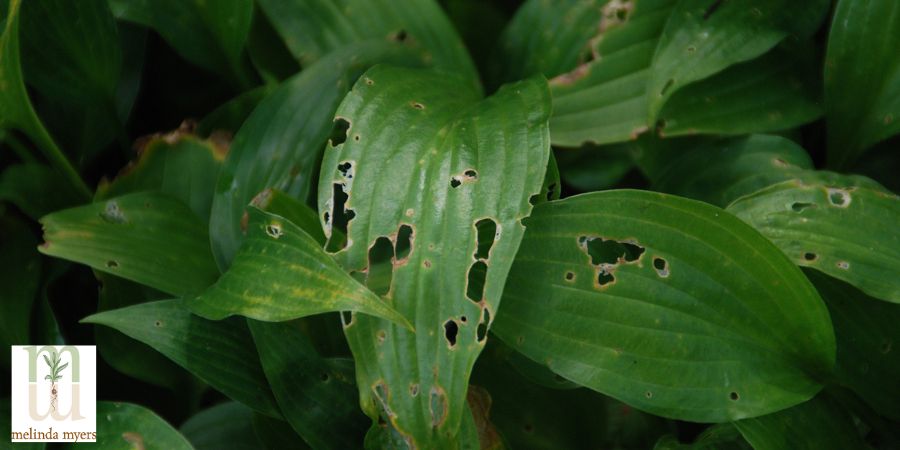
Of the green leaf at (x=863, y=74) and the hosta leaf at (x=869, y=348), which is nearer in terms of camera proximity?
the hosta leaf at (x=869, y=348)

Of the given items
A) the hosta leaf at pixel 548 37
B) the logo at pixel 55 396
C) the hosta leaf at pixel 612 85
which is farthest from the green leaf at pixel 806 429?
the logo at pixel 55 396

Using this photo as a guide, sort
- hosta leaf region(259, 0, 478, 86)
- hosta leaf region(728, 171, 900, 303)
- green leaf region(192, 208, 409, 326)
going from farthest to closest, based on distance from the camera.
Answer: hosta leaf region(259, 0, 478, 86) < hosta leaf region(728, 171, 900, 303) < green leaf region(192, 208, 409, 326)

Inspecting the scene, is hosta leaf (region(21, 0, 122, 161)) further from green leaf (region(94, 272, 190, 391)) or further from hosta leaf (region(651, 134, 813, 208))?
hosta leaf (region(651, 134, 813, 208))

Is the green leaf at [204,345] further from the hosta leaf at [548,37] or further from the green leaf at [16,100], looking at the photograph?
the hosta leaf at [548,37]

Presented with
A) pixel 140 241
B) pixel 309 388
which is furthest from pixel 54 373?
pixel 309 388

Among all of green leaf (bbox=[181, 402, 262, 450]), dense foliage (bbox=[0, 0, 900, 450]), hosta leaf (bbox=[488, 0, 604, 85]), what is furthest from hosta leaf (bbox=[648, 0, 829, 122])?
green leaf (bbox=[181, 402, 262, 450])

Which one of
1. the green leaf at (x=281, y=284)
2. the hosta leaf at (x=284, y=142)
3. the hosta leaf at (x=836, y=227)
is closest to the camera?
the green leaf at (x=281, y=284)
